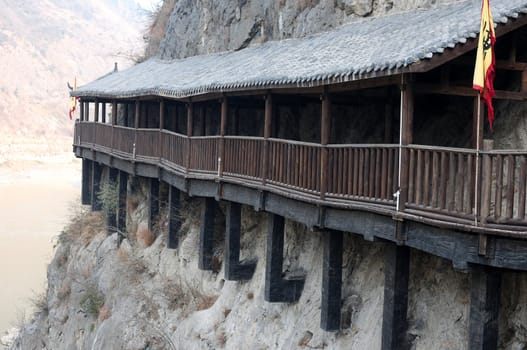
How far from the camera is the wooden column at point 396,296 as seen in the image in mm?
10500

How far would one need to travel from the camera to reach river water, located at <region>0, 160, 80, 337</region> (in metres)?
39.4

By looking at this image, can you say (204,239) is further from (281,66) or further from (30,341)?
(30,341)

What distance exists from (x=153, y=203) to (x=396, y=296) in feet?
40.6

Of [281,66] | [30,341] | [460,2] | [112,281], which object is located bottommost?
[30,341]

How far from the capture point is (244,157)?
1438 centimetres

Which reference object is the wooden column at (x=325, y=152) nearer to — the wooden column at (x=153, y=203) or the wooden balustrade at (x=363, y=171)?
the wooden balustrade at (x=363, y=171)

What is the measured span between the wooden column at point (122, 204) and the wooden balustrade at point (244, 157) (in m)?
9.80

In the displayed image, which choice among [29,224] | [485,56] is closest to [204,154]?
[485,56]

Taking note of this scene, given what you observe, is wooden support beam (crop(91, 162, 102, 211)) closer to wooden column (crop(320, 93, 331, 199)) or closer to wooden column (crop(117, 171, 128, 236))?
wooden column (crop(117, 171, 128, 236))

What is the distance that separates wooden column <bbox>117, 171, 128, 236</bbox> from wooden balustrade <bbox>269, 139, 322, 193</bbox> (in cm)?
1180

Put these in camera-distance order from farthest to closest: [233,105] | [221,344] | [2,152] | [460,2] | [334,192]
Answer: [2,152] → [233,105] → [221,344] → [460,2] → [334,192]

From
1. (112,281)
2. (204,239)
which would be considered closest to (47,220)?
(112,281)

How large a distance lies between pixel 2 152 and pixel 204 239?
69.0 metres

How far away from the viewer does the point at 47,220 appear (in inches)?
2264
